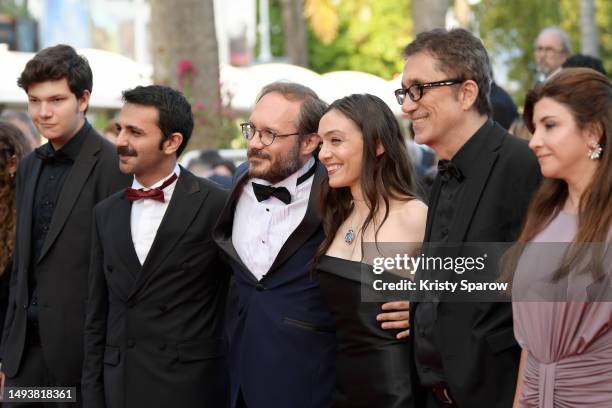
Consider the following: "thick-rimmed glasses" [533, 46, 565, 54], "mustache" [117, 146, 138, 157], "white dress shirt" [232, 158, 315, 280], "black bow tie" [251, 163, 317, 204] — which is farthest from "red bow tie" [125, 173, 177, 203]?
"thick-rimmed glasses" [533, 46, 565, 54]

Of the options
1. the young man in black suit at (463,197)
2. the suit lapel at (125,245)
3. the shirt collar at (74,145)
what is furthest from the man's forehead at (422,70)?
the shirt collar at (74,145)

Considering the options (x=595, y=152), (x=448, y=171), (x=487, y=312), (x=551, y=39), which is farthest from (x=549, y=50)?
(x=595, y=152)

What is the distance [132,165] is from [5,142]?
1434 millimetres

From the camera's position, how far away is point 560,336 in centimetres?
416

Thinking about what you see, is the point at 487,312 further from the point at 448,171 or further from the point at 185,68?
the point at 185,68

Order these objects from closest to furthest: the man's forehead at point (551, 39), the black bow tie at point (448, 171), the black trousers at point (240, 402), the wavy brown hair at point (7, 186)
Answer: the black bow tie at point (448, 171) < the black trousers at point (240, 402) < the wavy brown hair at point (7, 186) < the man's forehead at point (551, 39)

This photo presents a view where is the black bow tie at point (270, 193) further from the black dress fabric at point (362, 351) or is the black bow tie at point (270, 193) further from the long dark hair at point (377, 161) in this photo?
the black dress fabric at point (362, 351)

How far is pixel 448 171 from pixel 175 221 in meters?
1.61

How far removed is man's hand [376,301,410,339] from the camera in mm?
4980

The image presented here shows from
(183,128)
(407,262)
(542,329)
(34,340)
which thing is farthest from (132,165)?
(542,329)

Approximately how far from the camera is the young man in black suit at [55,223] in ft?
20.0

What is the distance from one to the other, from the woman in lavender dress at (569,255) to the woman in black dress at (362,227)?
795 mm

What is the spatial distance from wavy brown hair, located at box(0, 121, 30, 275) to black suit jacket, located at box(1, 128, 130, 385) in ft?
1.41

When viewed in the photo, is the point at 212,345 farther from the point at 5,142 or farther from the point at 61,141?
the point at 5,142
